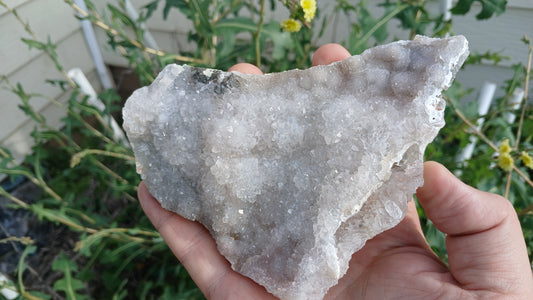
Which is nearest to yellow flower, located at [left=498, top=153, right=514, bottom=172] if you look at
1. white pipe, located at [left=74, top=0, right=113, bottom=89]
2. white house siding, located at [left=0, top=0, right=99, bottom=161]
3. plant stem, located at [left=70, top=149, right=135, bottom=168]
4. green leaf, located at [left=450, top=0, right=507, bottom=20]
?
green leaf, located at [left=450, top=0, right=507, bottom=20]

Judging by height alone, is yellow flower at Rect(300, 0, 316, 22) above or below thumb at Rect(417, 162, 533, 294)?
above

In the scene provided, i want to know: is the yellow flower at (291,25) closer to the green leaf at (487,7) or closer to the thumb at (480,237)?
the green leaf at (487,7)

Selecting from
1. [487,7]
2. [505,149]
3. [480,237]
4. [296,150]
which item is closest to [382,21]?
[487,7]

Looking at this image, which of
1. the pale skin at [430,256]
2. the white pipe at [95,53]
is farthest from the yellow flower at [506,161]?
the white pipe at [95,53]

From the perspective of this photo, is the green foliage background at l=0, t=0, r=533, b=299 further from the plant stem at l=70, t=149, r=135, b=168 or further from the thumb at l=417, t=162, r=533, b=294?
Answer: the thumb at l=417, t=162, r=533, b=294

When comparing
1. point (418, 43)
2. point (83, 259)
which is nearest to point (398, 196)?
point (418, 43)

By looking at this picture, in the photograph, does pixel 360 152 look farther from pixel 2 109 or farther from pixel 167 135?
pixel 2 109
